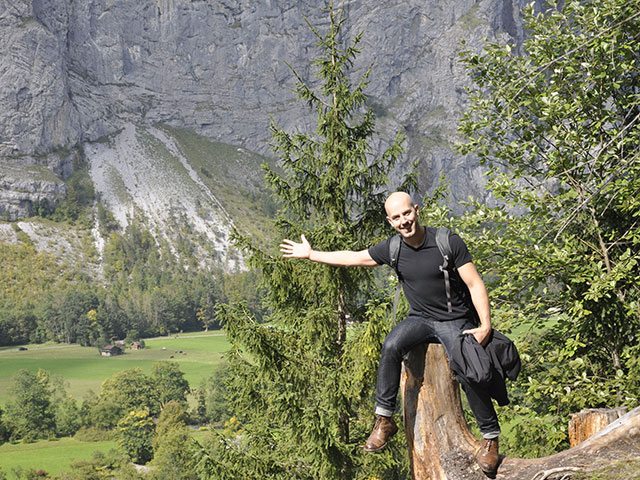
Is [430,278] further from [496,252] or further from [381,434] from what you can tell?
[496,252]

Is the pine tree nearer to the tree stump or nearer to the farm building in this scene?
the tree stump

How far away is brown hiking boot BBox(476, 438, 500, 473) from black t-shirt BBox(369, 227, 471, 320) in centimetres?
85

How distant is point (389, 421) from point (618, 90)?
595cm

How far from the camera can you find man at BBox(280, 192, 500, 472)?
379cm

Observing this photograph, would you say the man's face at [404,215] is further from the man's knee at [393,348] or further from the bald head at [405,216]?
the man's knee at [393,348]

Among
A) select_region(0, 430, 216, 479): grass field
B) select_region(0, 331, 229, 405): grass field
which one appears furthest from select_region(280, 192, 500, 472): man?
select_region(0, 331, 229, 405): grass field

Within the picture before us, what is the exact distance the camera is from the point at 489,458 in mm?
3527

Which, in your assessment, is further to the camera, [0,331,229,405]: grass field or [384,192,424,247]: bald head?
[0,331,229,405]: grass field

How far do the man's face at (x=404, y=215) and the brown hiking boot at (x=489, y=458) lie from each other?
4.82 feet

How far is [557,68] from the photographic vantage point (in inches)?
292

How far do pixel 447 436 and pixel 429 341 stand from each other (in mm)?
615

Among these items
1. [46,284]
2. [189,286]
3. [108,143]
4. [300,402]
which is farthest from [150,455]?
[108,143]

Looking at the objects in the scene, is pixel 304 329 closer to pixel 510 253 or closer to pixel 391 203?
pixel 510 253

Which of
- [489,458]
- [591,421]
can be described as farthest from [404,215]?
[591,421]
